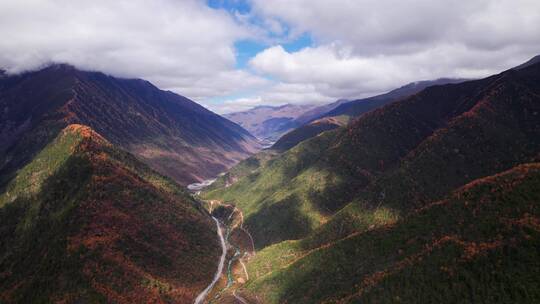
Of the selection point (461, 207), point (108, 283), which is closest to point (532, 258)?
point (461, 207)

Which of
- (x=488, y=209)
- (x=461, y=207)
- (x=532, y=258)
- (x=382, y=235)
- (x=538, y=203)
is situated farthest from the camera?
(x=382, y=235)

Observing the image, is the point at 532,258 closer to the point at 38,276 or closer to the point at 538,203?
the point at 538,203

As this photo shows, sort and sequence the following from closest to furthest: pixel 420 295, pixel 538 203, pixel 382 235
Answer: pixel 420 295, pixel 538 203, pixel 382 235

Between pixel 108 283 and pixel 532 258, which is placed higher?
pixel 532 258

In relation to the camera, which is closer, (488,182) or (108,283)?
(488,182)

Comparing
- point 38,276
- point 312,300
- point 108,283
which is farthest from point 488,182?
point 38,276

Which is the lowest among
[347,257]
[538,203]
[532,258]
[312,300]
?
[312,300]
